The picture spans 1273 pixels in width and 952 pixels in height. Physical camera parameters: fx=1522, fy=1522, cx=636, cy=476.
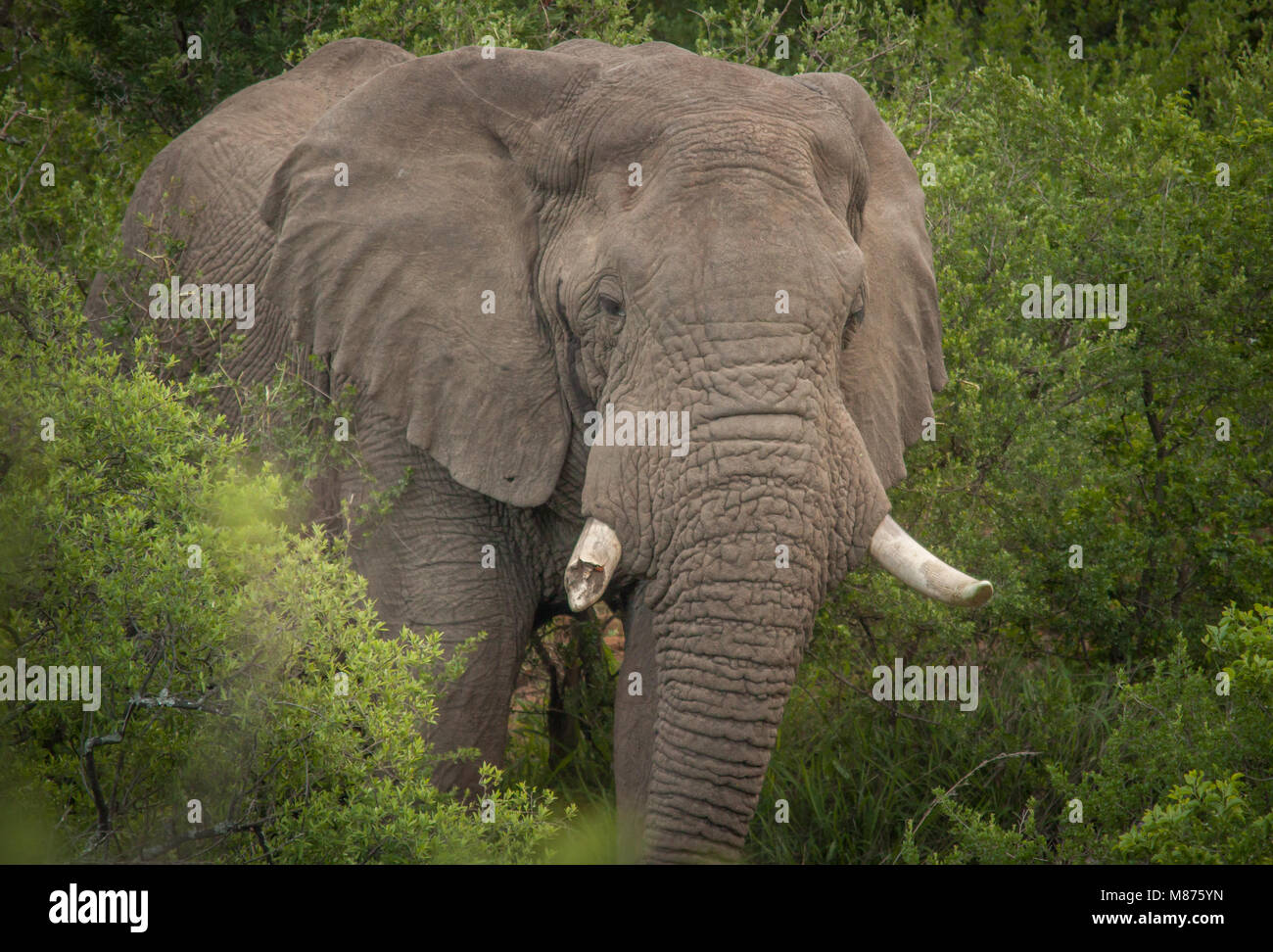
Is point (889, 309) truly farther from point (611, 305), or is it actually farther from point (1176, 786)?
point (1176, 786)

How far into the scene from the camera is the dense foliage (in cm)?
495

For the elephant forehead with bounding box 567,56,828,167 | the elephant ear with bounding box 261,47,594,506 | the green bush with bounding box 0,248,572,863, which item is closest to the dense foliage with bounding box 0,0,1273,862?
the green bush with bounding box 0,248,572,863

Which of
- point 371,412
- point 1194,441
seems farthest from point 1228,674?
point 371,412

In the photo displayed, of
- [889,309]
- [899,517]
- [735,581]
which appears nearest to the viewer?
[735,581]

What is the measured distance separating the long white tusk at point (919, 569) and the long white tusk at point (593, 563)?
3.07 feet

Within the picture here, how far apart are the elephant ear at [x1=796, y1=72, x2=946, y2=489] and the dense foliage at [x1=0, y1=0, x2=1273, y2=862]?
131 centimetres

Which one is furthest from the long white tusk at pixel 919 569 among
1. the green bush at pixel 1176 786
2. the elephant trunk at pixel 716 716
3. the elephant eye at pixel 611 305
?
the elephant eye at pixel 611 305

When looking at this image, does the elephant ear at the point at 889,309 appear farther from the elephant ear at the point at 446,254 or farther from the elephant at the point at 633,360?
the elephant ear at the point at 446,254

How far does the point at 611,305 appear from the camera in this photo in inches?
210

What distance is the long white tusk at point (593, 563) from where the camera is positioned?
511 cm

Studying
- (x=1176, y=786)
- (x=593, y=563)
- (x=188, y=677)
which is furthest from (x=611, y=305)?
(x=1176, y=786)

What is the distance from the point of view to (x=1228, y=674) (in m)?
5.48

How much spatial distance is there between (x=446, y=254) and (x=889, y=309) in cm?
177
